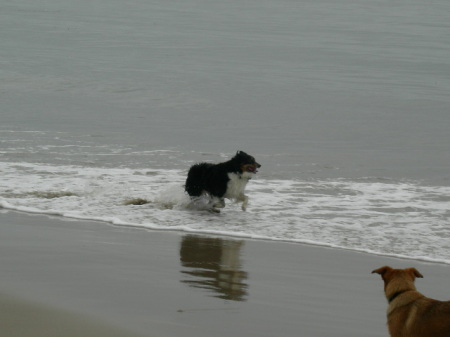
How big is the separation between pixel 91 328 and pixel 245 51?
29546 mm

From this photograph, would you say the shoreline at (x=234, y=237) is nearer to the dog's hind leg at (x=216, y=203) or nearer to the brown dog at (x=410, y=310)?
the dog's hind leg at (x=216, y=203)

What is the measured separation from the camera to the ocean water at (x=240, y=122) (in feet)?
33.9

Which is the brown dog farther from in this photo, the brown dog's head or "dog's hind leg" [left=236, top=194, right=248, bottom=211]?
"dog's hind leg" [left=236, top=194, right=248, bottom=211]

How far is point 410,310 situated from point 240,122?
15623 millimetres

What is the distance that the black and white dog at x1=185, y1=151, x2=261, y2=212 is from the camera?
10570 mm

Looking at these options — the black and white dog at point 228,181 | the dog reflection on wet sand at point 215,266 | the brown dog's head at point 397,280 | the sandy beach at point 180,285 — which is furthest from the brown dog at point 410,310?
the black and white dog at point 228,181

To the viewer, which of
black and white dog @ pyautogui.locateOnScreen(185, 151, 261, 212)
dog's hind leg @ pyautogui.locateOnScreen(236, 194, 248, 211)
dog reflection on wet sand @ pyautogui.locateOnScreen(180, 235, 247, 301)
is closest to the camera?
dog reflection on wet sand @ pyautogui.locateOnScreen(180, 235, 247, 301)

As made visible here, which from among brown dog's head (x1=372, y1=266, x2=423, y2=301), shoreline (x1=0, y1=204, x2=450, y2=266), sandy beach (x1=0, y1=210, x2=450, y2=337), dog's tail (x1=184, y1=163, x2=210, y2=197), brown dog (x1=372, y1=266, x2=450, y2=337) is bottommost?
sandy beach (x1=0, y1=210, x2=450, y2=337)

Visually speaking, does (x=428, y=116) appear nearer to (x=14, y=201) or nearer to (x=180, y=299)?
(x=14, y=201)

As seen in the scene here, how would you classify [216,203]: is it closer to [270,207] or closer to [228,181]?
[228,181]

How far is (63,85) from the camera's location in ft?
82.6

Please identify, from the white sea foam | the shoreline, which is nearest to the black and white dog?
the white sea foam

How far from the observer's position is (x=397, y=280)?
15.6 ft

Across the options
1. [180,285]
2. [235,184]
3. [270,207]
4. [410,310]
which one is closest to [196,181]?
[235,184]
